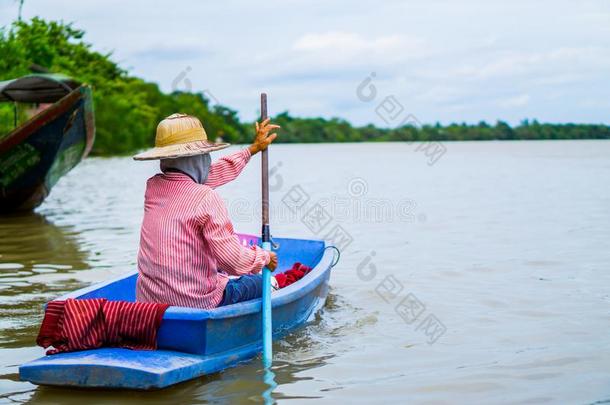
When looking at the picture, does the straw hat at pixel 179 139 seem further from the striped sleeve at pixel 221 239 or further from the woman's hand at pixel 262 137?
the woman's hand at pixel 262 137

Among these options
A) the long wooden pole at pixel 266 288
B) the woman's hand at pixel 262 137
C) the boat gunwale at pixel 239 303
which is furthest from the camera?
the woman's hand at pixel 262 137

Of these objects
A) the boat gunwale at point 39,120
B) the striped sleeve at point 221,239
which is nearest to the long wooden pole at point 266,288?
the striped sleeve at point 221,239

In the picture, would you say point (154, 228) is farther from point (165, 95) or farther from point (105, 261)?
point (165, 95)

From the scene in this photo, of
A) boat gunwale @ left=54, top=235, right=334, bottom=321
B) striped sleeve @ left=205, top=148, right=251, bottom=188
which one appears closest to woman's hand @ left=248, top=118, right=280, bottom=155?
striped sleeve @ left=205, top=148, right=251, bottom=188

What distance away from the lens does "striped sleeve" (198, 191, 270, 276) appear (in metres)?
4.12

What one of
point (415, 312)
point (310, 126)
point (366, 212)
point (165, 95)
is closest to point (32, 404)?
point (415, 312)

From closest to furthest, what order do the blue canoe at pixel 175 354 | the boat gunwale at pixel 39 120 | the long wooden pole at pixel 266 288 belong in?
the blue canoe at pixel 175 354, the long wooden pole at pixel 266 288, the boat gunwale at pixel 39 120

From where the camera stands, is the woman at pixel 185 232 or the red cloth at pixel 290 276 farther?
the red cloth at pixel 290 276

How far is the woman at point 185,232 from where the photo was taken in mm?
4137

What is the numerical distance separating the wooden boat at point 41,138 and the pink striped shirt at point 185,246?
23.8 ft

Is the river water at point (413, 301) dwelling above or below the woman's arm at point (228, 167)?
below

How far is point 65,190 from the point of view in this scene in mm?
19016

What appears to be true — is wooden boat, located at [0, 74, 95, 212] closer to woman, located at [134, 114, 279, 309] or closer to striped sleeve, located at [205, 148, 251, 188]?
striped sleeve, located at [205, 148, 251, 188]

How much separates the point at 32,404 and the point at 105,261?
455 cm
